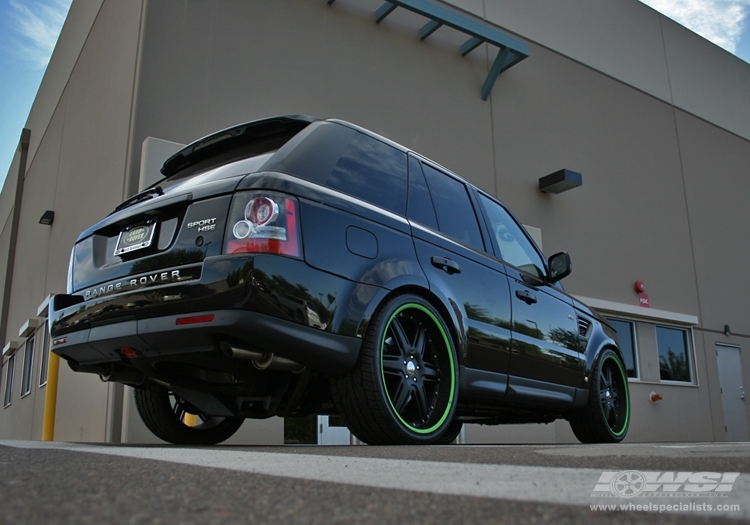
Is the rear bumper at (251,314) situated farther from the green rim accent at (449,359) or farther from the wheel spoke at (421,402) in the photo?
the wheel spoke at (421,402)

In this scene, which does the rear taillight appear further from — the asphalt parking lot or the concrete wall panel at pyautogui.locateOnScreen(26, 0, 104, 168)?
the concrete wall panel at pyautogui.locateOnScreen(26, 0, 104, 168)

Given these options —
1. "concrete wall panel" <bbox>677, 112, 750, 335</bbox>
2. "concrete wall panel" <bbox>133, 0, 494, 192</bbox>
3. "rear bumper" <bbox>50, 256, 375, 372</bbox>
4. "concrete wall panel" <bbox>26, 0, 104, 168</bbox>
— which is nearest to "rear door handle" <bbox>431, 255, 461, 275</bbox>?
"rear bumper" <bbox>50, 256, 375, 372</bbox>

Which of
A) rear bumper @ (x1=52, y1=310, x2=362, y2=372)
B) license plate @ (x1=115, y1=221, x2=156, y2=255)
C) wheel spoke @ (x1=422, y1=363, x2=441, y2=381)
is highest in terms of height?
license plate @ (x1=115, y1=221, x2=156, y2=255)

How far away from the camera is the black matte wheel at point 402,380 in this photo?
10.9 feet

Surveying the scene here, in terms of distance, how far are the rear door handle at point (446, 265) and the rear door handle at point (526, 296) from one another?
829 millimetres

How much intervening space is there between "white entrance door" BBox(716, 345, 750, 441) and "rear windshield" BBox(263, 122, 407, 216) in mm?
14048

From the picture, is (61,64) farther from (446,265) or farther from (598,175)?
(446,265)

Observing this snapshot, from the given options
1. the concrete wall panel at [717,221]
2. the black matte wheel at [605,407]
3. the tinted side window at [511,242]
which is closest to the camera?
the tinted side window at [511,242]

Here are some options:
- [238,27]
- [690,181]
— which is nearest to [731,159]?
[690,181]

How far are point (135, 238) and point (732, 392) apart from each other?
15.8m

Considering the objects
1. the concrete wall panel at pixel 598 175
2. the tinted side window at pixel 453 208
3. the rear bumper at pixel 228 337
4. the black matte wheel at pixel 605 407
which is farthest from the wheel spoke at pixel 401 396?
the concrete wall panel at pixel 598 175

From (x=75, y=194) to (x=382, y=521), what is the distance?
12115 mm

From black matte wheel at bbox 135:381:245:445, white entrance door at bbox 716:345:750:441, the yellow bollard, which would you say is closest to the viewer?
black matte wheel at bbox 135:381:245:445

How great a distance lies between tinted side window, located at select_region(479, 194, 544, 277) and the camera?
511 centimetres
